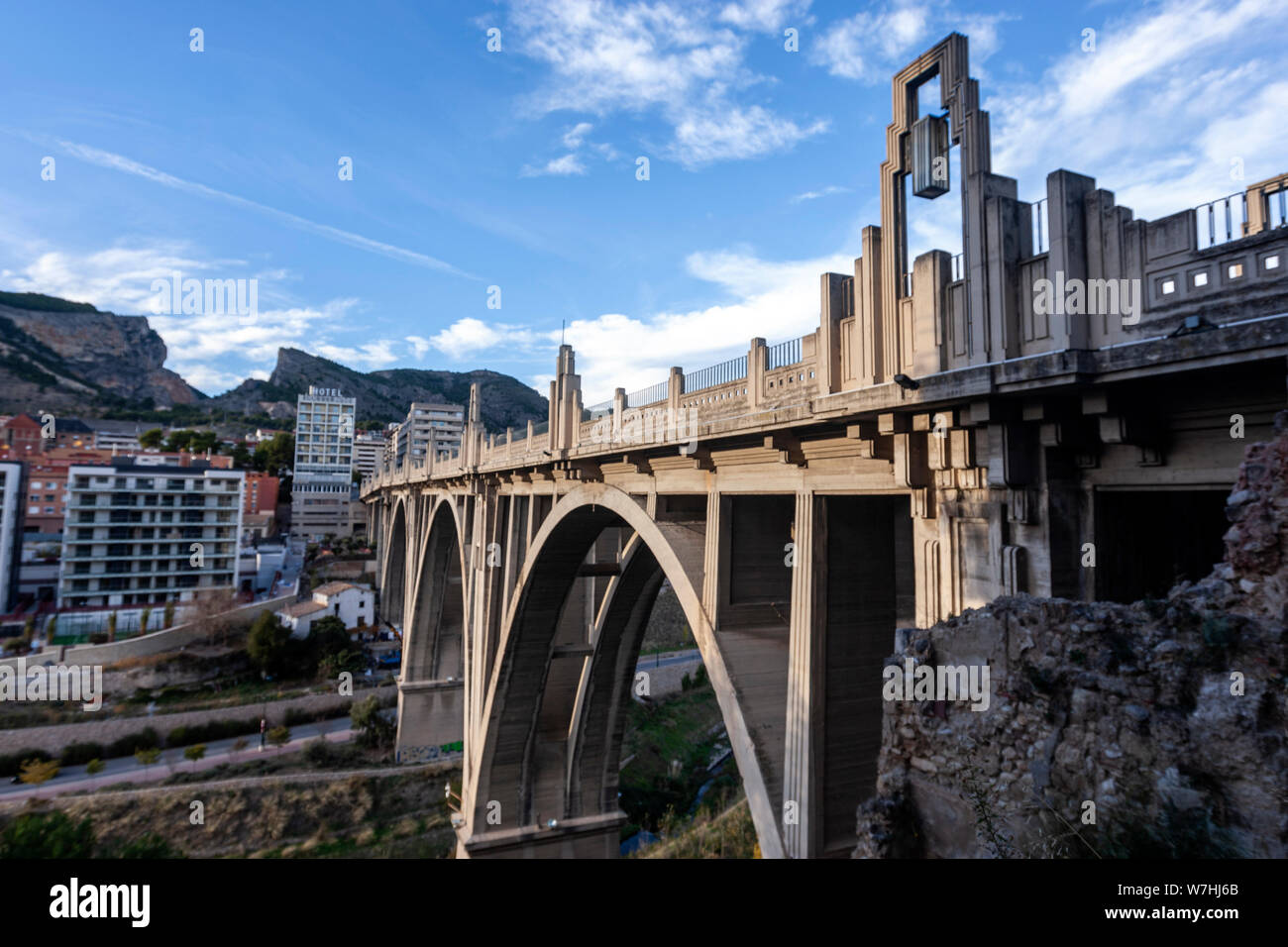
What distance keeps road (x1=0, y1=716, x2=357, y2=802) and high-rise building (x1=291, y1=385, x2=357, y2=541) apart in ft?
143

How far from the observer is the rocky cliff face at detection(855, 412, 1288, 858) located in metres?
3.42

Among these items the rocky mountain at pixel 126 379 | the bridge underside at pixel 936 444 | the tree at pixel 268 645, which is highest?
the rocky mountain at pixel 126 379

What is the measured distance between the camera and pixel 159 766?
3306 centimetres

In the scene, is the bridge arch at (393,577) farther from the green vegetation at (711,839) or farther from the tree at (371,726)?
the green vegetation at (711,839)

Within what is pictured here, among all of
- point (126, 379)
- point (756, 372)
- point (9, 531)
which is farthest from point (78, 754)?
point (126, 379)

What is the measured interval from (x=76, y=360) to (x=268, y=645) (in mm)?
150359

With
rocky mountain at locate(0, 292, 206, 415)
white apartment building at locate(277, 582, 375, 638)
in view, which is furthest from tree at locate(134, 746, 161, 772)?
rocky mountain at locate(0, 292, 206, 415)

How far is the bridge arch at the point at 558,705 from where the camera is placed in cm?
1976

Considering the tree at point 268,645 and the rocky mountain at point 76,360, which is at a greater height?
the rocky mountain at point 76,360

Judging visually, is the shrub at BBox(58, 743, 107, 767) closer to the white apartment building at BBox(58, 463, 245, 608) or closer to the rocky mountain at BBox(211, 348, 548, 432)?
the white apartment building at BBox(58, 463, 245, 608)

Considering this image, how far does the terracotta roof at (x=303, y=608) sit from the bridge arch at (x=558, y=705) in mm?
28399

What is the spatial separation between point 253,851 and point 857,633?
102 ft

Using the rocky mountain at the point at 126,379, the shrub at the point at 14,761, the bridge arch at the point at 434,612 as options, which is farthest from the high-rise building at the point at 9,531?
the rocky mountain at the point at 126,379
